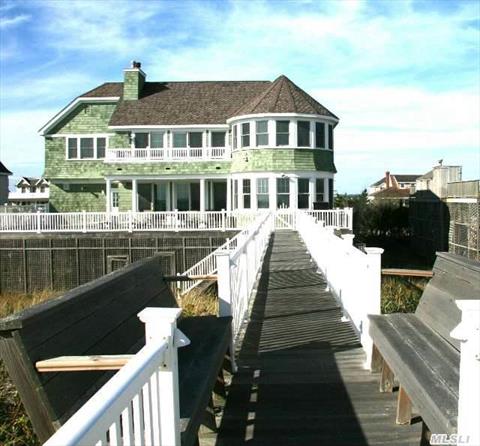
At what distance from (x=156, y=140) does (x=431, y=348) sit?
2917 centimetres

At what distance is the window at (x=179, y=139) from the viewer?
3184 cm

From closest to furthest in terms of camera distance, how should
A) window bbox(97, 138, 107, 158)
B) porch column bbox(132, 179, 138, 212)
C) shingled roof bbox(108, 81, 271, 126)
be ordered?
porch column bbox(132, 179, 138, 212)
shingled roof bbox(108, 81, 271, 126)
window bbox(97, 138, 107, 158)

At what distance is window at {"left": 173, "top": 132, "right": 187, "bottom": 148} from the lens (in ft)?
104

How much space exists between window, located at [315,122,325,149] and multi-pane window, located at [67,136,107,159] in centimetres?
1355

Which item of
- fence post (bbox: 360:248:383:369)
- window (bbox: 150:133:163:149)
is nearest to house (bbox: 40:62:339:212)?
window (bbox: 150:133:163:149)

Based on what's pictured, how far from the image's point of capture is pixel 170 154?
31.1 m

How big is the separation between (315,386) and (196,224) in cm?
1986

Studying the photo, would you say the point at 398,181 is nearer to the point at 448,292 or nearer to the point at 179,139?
the point at 179,139

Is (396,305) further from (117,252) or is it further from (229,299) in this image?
(117,252)

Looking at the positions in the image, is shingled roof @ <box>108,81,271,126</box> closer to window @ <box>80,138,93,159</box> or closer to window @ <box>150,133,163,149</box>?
window @ <box>150,133,163,149</box>

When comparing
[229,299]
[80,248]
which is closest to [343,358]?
[229,299]

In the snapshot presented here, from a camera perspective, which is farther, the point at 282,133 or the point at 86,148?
the point at 86,148

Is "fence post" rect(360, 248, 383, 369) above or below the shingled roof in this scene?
below

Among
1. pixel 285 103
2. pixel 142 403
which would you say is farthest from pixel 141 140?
pixel 142 403
